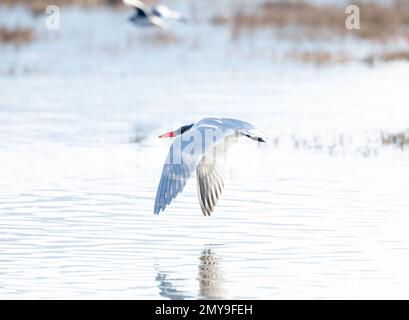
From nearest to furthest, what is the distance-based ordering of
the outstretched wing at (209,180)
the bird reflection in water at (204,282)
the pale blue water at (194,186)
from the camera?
the bird reflection in water at (204,282)
the pale blue water at (194,186)
the outstretched wing at (209,180)

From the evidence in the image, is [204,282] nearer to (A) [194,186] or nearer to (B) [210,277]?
(B) [210,277]

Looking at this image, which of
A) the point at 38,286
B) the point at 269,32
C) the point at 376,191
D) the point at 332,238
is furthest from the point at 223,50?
the point at 38,286

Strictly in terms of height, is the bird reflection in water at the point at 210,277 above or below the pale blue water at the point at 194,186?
below

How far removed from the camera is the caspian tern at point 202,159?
423 inches

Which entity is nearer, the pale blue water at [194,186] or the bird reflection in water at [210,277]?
the bird reflection in water at [210,277]

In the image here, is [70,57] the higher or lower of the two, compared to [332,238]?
higher

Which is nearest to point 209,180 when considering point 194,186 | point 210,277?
point 210,277

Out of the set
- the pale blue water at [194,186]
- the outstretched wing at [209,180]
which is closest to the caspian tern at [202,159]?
the outstretched wing at [209,180]

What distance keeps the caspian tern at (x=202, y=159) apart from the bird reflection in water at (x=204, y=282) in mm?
575

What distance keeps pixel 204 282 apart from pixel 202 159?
189 centimetres

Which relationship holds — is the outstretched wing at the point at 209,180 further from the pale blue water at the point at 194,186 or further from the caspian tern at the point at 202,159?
the pale blue water at the point at 194,186

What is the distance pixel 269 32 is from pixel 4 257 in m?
20.0

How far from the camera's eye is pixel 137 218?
1207cm
